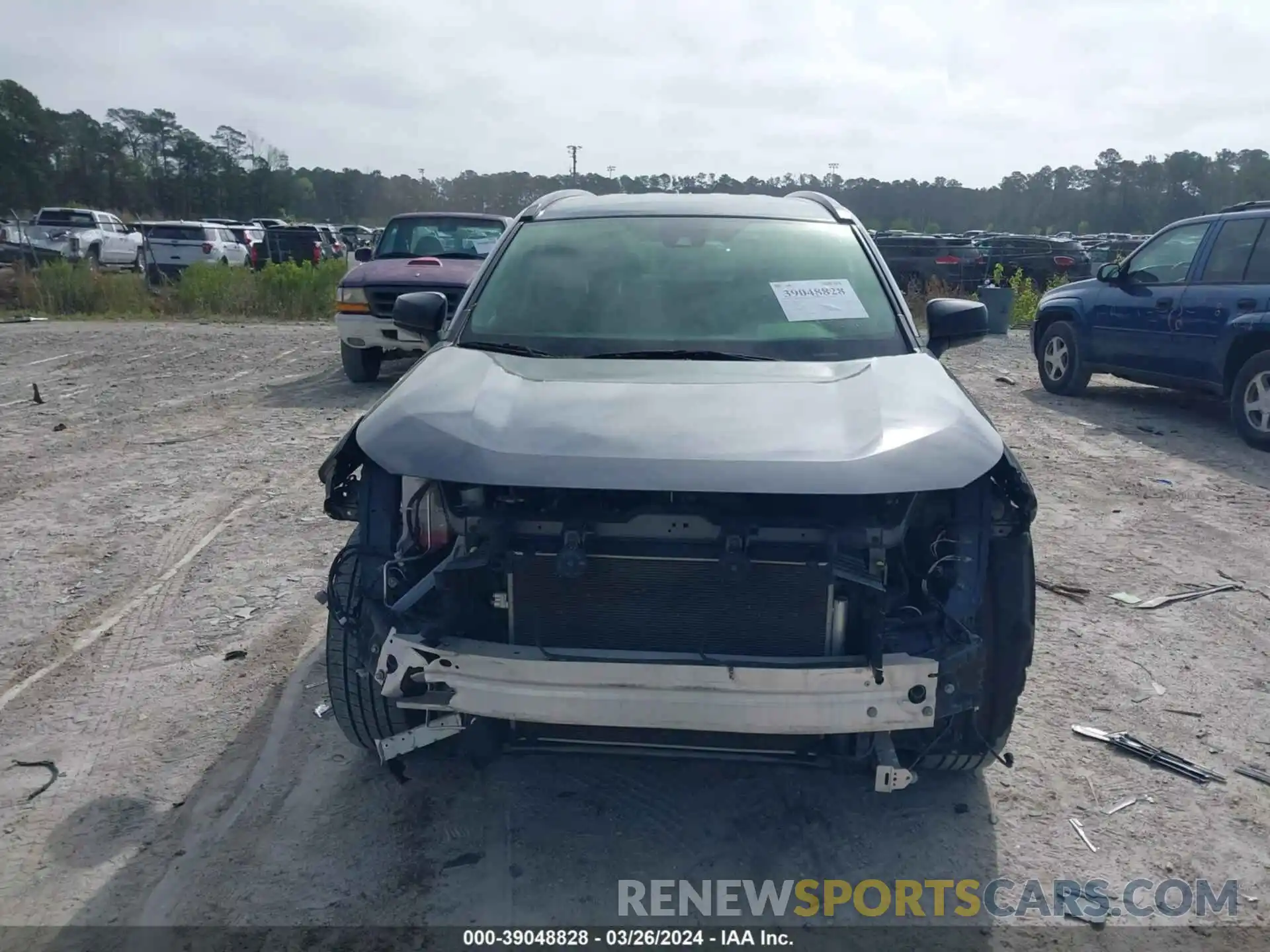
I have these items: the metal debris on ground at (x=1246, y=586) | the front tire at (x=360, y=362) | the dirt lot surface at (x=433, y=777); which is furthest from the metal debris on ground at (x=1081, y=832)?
the front tire at (x=360, y=362)

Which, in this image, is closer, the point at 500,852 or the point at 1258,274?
the point at 500,852

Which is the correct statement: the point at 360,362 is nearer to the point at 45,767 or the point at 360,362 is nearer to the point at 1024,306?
the point at 45,767

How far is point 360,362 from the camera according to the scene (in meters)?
10.8

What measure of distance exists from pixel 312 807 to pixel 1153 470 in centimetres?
660

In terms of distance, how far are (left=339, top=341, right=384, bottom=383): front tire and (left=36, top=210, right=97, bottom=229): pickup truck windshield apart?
20.5 meters

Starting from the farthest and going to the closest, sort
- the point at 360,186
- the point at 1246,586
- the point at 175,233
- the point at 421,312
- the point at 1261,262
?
the point at 360,186 < the point at 175,233 < the point at 1261,262 < the point at 1246,586 < the point at 421,312

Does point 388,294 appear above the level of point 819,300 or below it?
below

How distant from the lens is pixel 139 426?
8641 mm

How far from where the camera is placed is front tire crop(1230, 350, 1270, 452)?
7.98 m

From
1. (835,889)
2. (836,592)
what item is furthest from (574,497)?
(835,889)

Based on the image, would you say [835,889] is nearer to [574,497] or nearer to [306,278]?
[574,497]

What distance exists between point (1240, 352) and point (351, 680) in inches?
314

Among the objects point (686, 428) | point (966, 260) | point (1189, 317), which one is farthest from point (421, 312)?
point (966, 260)

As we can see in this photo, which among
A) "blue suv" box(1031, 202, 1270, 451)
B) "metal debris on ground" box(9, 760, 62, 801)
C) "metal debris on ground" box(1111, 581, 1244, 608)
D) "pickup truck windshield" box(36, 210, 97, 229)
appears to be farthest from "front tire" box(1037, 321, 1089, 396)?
"pickup truck windshield" box(36, 210, 97, 229)
